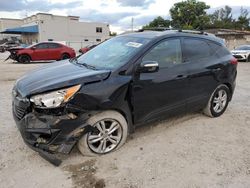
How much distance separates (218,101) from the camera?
5.19 meters

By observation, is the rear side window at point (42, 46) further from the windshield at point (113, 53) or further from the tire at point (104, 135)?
the tire at point (104, 135)

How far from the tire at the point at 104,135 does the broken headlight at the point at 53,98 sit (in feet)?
1.38

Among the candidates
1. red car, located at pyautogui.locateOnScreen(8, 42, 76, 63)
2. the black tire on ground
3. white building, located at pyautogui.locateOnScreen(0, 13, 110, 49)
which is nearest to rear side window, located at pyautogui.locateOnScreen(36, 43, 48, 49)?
red car, located at pyautogui.locateOnScreen(8, 42, 76, 63)

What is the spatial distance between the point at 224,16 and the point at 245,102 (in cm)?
8998

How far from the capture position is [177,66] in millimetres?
4277

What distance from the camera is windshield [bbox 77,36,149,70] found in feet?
→ 12.7

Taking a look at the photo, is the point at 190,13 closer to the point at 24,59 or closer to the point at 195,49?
the point at 24,59

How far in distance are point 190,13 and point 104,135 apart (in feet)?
178

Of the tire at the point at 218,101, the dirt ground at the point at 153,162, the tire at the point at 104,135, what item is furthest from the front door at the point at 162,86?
the tire at the point at 218,101

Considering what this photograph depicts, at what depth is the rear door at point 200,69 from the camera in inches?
177

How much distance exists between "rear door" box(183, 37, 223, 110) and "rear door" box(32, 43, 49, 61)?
46.6ft

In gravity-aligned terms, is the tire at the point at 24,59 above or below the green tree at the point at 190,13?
below

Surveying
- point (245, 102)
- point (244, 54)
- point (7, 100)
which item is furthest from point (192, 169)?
point (244, 54)

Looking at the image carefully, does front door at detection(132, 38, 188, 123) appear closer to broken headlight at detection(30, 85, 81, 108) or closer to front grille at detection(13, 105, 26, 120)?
broken headlight at detection(30, 85, 81, 108)
